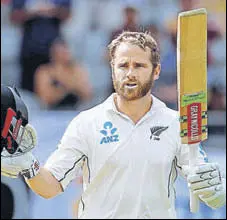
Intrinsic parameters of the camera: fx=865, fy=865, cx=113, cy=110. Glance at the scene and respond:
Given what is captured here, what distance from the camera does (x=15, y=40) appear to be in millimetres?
7582

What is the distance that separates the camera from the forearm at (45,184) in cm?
350

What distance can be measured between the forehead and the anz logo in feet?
0.93

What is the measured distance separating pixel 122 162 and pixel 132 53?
450 mm

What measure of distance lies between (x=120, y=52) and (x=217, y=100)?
332 cm

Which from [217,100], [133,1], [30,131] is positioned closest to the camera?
[30,131]

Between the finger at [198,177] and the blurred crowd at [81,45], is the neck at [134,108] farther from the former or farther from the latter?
the blurred crowd at [81,45]

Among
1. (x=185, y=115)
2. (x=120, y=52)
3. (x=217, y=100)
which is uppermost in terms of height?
(x=120, y=52)

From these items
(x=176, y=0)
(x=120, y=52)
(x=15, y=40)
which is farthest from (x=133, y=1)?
(x=120, y=52)

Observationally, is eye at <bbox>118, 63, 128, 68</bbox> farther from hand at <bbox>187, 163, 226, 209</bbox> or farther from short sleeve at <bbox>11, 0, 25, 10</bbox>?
short sleeve at <bbox>11, 0, 25, 10</bbox>

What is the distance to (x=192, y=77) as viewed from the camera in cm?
347

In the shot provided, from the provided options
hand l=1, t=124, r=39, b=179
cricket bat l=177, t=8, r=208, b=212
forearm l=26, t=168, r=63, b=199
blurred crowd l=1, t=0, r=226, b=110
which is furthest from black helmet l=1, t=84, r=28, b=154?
blurred crowd l=1, t=0, r=226, b=110

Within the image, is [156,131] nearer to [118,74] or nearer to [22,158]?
[118,74]

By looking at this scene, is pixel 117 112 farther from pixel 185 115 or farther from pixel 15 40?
pixel 15 40

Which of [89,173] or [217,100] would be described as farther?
[217,100]
